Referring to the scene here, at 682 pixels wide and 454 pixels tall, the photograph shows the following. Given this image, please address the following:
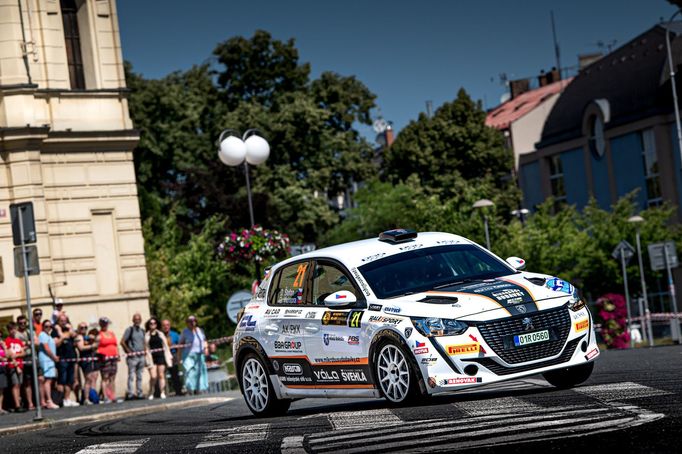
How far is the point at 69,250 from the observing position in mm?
39250

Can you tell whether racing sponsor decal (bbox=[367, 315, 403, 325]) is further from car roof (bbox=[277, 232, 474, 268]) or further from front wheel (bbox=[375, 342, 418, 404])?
car roof (bbox=[277, 232, 474, 268])

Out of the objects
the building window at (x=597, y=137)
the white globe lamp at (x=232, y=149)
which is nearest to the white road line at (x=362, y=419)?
the white globe lamp at (x=232, y=149)

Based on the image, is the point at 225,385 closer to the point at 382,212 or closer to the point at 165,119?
the point at 165,119

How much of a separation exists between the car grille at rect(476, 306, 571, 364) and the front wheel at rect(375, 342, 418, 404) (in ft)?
2.71

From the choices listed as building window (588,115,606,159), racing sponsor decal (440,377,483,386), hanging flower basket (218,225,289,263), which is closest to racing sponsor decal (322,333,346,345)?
racing sponsor decal (440,377,483,386)

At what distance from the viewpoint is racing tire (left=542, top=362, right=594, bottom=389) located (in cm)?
1462

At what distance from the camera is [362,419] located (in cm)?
1310

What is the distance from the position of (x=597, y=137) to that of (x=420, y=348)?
73.8m

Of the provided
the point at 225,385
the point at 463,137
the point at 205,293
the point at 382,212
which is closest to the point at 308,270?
the point at 225,385

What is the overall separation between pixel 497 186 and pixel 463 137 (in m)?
3.70

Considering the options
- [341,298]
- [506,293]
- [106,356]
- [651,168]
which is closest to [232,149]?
[106,356]

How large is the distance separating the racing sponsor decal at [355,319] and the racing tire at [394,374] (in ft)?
1.38

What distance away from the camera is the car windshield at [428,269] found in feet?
48.4

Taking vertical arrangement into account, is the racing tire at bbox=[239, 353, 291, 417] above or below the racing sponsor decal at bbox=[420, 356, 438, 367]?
below
